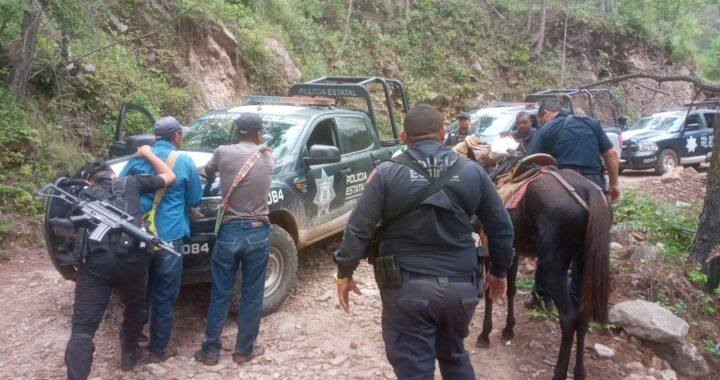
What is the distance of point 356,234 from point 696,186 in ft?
40.1

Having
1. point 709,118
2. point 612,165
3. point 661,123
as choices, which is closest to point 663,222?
point 612,165

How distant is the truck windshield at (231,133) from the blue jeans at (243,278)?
1.33 m

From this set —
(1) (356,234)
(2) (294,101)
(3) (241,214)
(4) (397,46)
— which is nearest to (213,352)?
(3) (241,214)

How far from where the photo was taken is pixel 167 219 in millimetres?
4129

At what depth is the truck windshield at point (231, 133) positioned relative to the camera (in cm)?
563

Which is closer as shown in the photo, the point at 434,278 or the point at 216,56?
the point at 434,278

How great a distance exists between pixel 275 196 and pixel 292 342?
4.27ft

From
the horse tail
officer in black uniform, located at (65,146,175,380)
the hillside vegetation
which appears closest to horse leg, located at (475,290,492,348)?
the horse tail

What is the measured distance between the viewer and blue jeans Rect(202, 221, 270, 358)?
4277mm

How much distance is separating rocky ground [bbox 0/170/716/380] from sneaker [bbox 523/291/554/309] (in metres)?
0.09

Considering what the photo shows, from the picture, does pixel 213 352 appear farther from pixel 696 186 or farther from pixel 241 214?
pixel 696 186

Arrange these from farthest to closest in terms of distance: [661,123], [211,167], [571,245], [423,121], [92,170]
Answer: [661,123]
[211,167]
[571,245]
[92,170]
[423,121]

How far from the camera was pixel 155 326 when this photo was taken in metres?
4.23

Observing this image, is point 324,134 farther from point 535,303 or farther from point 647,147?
point 647,147
